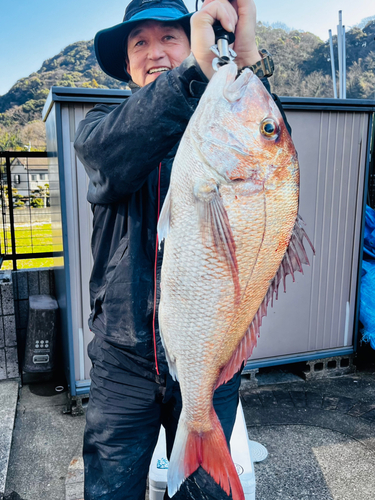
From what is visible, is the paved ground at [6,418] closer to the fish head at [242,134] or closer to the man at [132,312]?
the man at [132,312]

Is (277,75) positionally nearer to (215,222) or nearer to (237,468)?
(237,468)

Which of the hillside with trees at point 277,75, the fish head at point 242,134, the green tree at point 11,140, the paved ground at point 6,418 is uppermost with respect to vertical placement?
the hillside with trees at point 277,75

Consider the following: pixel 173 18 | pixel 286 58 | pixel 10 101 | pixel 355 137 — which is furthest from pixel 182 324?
pixel 10 101

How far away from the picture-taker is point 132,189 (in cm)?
165

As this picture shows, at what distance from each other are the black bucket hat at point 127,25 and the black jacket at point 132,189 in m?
0.42

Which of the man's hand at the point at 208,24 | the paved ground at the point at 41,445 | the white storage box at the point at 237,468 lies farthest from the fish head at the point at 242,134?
the paved ground at the point at 41,445

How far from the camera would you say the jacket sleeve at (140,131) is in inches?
54.7

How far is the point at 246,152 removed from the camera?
135 centimetres

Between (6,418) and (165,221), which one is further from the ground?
(165,221)

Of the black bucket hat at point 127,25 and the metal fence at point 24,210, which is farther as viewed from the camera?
the metal fence at point 24,210

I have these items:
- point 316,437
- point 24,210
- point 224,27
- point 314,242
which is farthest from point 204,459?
point 24,210

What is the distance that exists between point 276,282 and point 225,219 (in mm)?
325

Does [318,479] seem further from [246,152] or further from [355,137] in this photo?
[355,137]

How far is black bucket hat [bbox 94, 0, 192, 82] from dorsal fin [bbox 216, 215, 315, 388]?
1.16m
